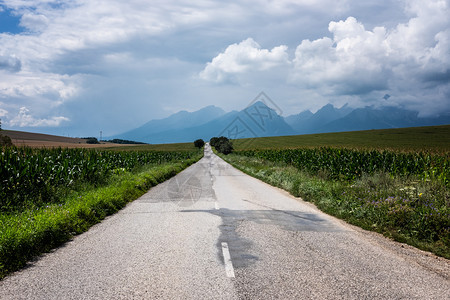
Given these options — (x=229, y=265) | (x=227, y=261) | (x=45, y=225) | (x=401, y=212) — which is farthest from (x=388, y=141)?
(x=45, y=225)

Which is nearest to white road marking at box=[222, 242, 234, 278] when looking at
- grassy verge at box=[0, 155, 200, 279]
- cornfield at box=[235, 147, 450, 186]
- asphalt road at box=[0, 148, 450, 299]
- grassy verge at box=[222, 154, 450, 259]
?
asphalt road at box=[0, 148, 450, 299]

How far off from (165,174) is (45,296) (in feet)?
60.3

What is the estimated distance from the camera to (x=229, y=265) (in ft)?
16.5

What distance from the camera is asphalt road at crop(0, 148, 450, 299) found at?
4.11 meters

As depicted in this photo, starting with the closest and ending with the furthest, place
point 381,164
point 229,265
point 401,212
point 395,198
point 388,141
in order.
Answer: point 229,265 < point 401,212 < point 395,198 < point 381,164 < point 388,141

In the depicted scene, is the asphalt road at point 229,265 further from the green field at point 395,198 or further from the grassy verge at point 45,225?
the green field at point 395,198

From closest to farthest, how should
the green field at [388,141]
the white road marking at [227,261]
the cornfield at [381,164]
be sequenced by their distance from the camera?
the white road marking at [227,261]
the cornfield at [381,164]
the green field at [388,141]

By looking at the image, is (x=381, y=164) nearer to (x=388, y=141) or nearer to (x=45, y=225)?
(x=45, y=225)

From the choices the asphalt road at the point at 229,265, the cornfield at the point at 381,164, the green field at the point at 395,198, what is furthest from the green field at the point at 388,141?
the asphalt road at the point at 229,265

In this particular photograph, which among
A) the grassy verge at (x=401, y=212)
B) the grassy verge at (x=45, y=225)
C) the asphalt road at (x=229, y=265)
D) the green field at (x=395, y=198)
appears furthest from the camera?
the green field at (x=395, y=198)

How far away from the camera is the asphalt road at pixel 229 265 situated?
13.5 ft

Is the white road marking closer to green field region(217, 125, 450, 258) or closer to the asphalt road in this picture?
the asphalt road

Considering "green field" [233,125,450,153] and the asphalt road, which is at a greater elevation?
"green field" [233,125,450,153]

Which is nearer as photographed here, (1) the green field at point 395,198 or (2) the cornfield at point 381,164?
(1) the green field at point 395,198
